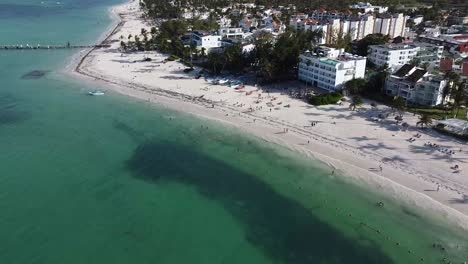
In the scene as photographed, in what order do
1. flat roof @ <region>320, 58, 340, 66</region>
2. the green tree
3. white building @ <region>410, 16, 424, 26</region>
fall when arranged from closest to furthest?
the green tree, flat roof @ <region>320, 58, 340, 66</region>, white building @ <region>410, 16, 424, 26</region>

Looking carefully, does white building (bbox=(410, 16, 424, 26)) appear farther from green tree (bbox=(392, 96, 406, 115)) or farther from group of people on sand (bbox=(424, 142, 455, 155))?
group of people on sand (bbox=(424, 142, 455, 155))

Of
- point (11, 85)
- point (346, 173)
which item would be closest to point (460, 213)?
point (346, 173)

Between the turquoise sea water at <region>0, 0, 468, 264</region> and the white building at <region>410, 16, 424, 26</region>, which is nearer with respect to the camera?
the turquoise sea water at <region>0, 0, 468, 264</region>


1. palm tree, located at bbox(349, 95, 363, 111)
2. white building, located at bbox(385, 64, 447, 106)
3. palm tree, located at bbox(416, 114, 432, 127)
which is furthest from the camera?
white building, located at bbox(385, 64, 447, 106)

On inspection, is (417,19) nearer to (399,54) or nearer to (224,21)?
(224,21)

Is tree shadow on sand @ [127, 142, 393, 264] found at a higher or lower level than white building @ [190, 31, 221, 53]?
lower

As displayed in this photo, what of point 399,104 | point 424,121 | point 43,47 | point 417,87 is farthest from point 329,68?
point 43,47

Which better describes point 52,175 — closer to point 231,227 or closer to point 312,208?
point 231,227

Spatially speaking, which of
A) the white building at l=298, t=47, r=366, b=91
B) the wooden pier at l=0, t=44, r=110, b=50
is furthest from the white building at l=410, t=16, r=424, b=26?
the wooden pier at l=0, t=44, r=110, b=50
